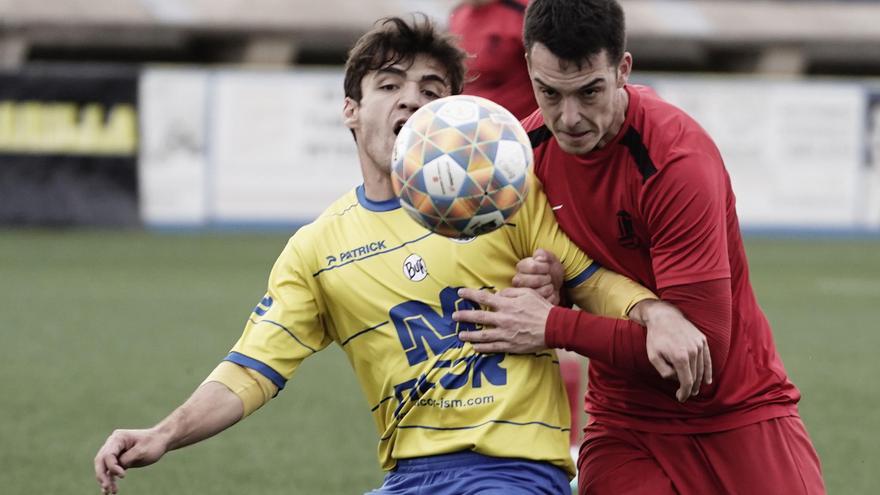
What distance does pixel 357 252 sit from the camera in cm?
422

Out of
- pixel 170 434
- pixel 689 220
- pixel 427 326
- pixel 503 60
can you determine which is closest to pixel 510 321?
pixel 427 326

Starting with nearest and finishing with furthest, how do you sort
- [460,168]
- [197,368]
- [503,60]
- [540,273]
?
1. [460,168]
2. [540,273]
3. [503,60]
4. [197,368]

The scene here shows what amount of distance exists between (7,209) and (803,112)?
36.0 ft

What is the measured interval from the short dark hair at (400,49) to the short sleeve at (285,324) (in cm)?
58

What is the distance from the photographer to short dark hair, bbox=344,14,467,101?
13.9ft

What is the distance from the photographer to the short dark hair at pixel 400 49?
4.23m

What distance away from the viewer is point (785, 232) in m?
19.1

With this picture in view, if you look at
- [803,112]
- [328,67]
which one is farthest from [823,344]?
[328,67]

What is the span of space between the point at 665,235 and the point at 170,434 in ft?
5.07

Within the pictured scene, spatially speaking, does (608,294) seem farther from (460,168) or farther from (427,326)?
(460,168)

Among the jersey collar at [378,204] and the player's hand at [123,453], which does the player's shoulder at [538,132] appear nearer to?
the jersey collar at [378,204]

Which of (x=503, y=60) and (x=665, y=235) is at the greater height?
(x=503, y=60)

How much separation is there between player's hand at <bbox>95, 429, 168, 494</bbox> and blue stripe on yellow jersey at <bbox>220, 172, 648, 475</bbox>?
1.30ft

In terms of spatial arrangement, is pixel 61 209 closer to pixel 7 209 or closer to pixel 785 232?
pixel 7 209
